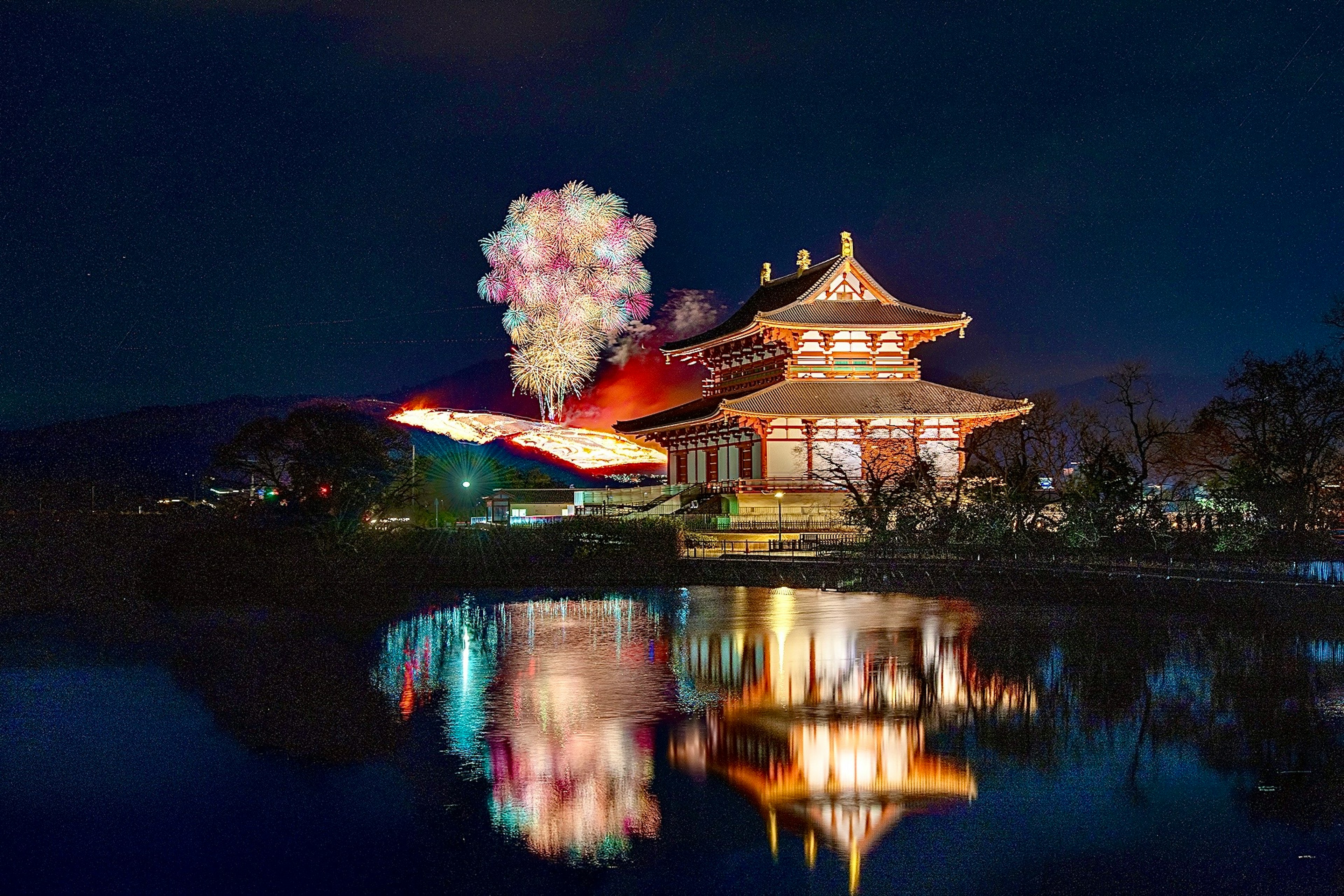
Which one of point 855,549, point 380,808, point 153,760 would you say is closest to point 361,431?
point 855,549

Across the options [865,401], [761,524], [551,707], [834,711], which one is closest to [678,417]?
[865,401]

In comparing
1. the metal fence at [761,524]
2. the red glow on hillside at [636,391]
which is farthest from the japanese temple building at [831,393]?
Answer: the red glow on hillside at [636,391]

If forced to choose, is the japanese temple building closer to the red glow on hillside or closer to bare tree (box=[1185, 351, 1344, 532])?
bare tree (box=[1185, 351, 1344, 532])

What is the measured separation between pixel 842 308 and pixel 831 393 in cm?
451

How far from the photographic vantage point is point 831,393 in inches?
2089

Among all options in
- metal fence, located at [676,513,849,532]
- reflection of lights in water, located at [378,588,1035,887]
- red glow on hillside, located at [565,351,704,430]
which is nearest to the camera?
reflection of lights in water, located at [378,588,1035,887]

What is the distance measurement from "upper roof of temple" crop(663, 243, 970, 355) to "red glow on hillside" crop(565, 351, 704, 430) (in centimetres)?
3810

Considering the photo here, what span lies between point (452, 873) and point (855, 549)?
26.6m

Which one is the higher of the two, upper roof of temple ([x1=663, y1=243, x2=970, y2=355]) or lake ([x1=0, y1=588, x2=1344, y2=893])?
upper roof of temple ([x1=663, y1=243, x2=970, y2=355])

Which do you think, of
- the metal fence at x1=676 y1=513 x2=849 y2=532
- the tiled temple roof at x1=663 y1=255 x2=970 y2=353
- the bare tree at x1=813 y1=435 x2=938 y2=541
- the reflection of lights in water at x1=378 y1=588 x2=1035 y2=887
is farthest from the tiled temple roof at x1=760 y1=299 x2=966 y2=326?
the reflection of lights in water at x1=378 y1=588 x2=1035 y2=887

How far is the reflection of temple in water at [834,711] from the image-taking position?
9672mm

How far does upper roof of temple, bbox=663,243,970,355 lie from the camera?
174 ft

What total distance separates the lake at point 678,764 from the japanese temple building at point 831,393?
32411 mm

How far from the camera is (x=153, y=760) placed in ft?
37.1
